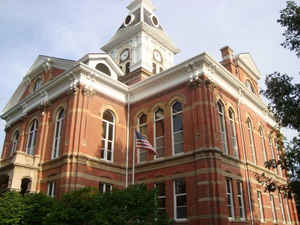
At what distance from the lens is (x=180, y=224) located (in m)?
17.4

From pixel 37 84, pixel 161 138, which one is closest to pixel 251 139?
pixel 161 138

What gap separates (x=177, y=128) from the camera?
20391mm

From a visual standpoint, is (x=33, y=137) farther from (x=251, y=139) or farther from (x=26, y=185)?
(x=251, y=139)

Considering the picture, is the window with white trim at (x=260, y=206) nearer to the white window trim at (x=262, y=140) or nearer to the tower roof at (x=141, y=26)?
the white window trim at (x=262, y=140)

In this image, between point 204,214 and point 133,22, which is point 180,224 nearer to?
point 204,214

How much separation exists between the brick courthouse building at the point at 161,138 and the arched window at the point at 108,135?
7 centimetres

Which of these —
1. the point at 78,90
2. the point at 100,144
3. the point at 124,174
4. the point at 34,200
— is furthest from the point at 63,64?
the point at 34,200

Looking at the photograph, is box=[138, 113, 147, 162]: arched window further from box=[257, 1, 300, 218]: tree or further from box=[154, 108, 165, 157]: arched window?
box=[257, 1, 300, 218]: tree

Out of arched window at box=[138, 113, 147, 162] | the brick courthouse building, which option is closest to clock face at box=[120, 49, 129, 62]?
the brick courthouse building

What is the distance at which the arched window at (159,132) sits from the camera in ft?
68.5

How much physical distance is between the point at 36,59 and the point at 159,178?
1637cm

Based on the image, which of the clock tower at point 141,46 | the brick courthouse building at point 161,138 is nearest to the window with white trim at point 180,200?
the brick courthouse building at point 161,138

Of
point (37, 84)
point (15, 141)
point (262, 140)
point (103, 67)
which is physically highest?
point (103, 67)

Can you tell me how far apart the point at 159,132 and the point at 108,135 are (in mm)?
3911
